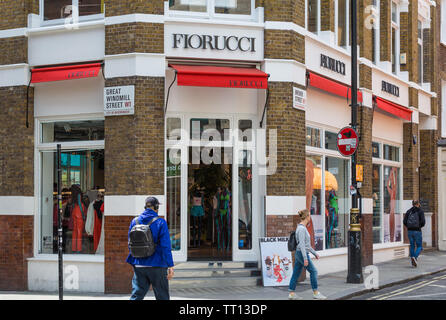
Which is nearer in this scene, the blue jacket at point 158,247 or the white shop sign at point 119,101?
the blue jacket at point 158,247

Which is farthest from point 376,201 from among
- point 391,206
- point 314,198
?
point 314,198

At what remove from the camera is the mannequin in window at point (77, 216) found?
46.4ft

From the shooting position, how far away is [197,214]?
14906mm

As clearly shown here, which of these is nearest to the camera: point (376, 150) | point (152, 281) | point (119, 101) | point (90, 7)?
point (152, 281)

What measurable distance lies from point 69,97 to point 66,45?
1.15 m

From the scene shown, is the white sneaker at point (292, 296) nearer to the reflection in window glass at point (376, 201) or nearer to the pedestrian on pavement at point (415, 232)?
the pedestrian on pavement at point (415, 232)

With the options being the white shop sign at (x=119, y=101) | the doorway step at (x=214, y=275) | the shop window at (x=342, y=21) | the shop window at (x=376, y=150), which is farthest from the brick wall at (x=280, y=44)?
the shop window at (x=376, y=150)

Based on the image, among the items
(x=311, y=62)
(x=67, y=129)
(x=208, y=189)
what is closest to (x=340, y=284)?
(x=208, y=189)

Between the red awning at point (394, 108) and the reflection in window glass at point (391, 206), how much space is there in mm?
1786

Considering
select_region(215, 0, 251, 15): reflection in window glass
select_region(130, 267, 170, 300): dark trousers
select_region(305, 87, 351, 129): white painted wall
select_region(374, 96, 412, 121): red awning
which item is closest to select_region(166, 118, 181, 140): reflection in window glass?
select_region(215, 0, 251, 15): reflection in window glass

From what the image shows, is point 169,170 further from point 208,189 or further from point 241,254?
point 241,254

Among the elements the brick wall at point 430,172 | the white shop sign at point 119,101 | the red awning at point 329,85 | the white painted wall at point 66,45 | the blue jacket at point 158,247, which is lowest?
the blue jacket at point 158,247

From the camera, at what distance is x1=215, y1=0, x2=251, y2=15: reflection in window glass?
14305 millimetres

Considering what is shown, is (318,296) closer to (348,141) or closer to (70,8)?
(348,141)
